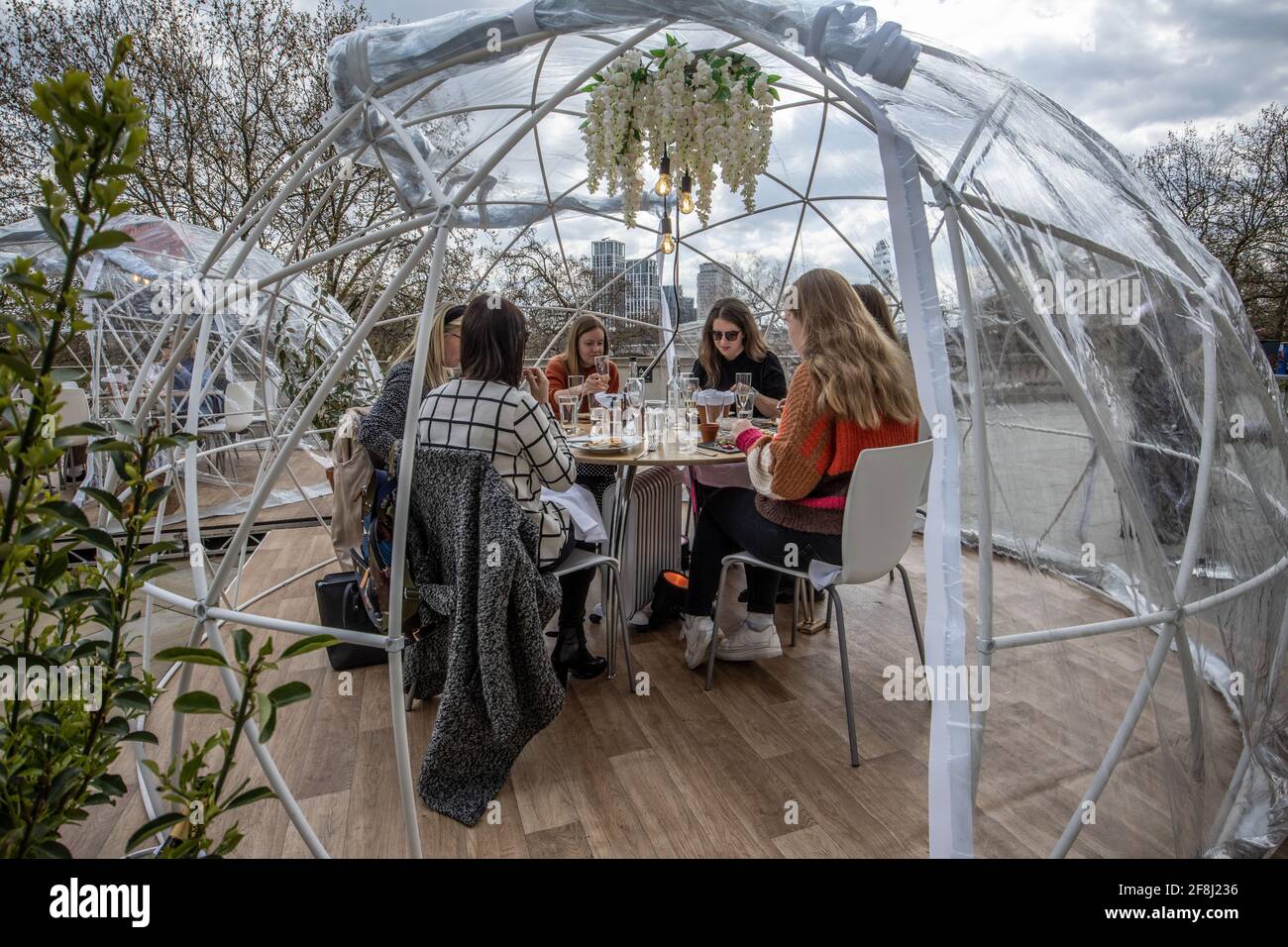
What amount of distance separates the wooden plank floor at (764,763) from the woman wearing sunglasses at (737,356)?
1.87 metres

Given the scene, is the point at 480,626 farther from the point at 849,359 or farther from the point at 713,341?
the point at 713,341

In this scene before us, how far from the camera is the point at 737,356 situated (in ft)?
15.1

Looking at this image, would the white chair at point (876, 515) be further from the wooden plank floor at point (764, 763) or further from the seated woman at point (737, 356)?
the seated woman at point (737, 356)

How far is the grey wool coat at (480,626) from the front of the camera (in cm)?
227

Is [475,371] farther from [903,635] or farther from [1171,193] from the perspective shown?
[1171,193]

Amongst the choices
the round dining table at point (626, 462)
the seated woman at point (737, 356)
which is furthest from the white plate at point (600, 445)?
the seated woman at point (737, 356)

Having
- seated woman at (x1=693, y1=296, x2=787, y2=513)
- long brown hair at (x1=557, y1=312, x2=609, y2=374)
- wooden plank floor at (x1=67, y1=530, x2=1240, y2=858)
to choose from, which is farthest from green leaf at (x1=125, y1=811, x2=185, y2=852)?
long brown hair at (x1=557, y1=312, x2=609, y2=374)

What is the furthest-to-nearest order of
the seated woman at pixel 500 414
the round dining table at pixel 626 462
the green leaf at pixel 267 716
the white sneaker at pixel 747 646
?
the white sneaker at pixel 747 646, the round dining table at pixel 626 462, the seated woman at pixel 500 414, the green leaf at pixel 267 716

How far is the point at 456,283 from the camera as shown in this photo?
11.6 metres

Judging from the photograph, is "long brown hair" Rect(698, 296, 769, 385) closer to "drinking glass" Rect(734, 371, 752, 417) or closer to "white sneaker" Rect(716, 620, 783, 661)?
"drinking glass" Rect(734, 371, 752, 417)

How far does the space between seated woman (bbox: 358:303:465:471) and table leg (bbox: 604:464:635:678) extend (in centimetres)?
102

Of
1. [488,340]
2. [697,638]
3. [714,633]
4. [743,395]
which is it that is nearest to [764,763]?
[714,633]

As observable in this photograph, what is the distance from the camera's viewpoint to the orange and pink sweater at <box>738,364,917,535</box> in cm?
269
